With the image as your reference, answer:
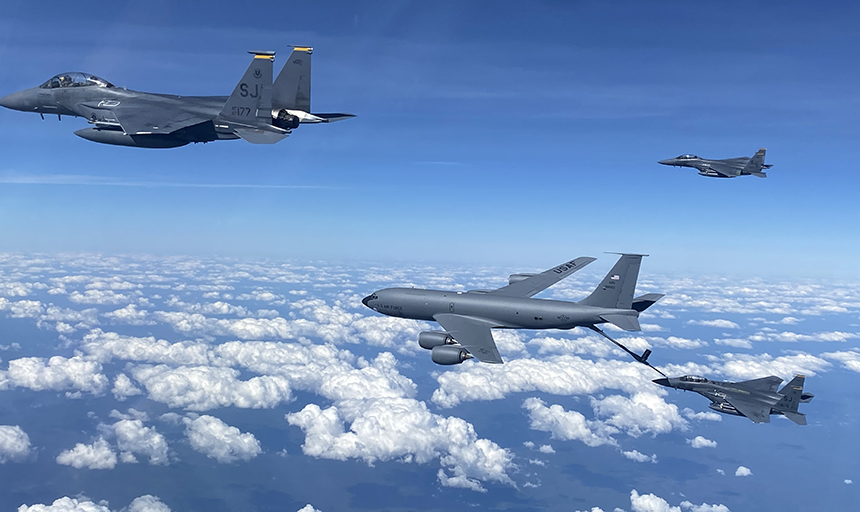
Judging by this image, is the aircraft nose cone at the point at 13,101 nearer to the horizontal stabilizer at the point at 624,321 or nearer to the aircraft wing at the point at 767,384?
the horizontal stabilizer at the point at 624,321

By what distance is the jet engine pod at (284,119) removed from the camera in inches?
1467

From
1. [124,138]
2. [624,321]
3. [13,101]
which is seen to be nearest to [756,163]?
[624,321]

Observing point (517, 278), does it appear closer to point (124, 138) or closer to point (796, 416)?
point (796, 416)

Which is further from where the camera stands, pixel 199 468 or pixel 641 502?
pixel 199 468

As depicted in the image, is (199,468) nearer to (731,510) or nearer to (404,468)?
(404,468)

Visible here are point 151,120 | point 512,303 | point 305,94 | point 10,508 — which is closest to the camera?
point 151,120

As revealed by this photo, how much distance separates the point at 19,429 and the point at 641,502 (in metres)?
238

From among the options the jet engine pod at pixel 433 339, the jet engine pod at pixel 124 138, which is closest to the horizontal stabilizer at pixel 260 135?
the jet engine pod at pixel 124 138

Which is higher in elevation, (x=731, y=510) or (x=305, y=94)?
(x=305, y=94)

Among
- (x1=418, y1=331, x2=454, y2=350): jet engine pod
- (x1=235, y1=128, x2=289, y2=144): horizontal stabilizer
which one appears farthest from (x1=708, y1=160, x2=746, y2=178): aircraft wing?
(x1=235, y1=128, x2=289, y2=144): horizontal stabilizer

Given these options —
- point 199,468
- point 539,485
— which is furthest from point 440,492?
point 199,468

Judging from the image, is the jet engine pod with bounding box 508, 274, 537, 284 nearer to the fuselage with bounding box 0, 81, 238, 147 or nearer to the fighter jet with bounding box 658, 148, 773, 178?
the fuselage with bounding box 0, 81, 238, 147

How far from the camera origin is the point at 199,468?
178m

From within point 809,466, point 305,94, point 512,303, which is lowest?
point 809,466
